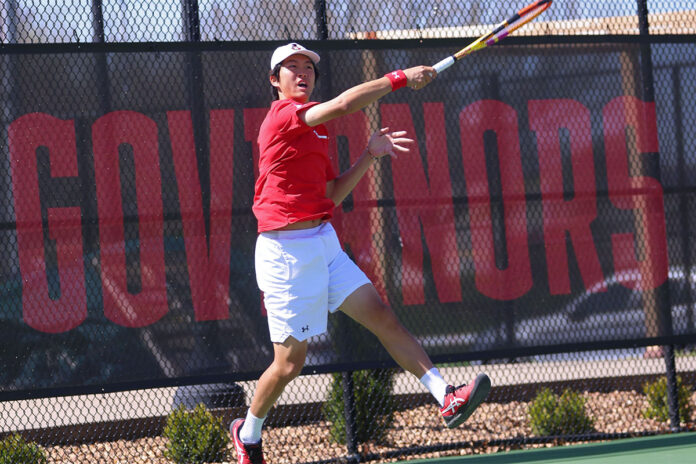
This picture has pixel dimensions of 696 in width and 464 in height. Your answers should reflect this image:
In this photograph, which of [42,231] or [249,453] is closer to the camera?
[249,453]

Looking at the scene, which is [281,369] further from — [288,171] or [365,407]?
[365,407]

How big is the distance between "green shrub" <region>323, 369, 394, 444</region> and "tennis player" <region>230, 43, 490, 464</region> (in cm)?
159

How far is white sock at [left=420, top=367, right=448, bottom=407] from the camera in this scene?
4086mm

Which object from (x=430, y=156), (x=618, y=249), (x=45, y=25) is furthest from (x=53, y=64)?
(x=618, y=249)

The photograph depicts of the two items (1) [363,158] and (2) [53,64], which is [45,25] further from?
(1) [363,158]

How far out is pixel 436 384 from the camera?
4121mm

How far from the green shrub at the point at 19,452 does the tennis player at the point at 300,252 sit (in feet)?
5.42

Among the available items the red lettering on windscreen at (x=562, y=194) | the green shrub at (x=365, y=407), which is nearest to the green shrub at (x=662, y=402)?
the red lettering on windscreen at (x=562, y=194)

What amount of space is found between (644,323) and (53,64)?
3553mm

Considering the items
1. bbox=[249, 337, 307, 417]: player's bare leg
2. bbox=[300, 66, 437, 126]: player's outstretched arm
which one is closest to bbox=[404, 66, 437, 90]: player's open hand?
bbox=[300, 66, 437, 126]: player's outstretched arm

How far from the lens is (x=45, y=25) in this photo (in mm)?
5316

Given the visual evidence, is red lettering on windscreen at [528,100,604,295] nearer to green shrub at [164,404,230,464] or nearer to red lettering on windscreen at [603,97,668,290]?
red lettering on windscreen at [603,97,668,290]

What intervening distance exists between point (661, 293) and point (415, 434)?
1657mm

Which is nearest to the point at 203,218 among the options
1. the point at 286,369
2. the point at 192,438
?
the point at 192,438
